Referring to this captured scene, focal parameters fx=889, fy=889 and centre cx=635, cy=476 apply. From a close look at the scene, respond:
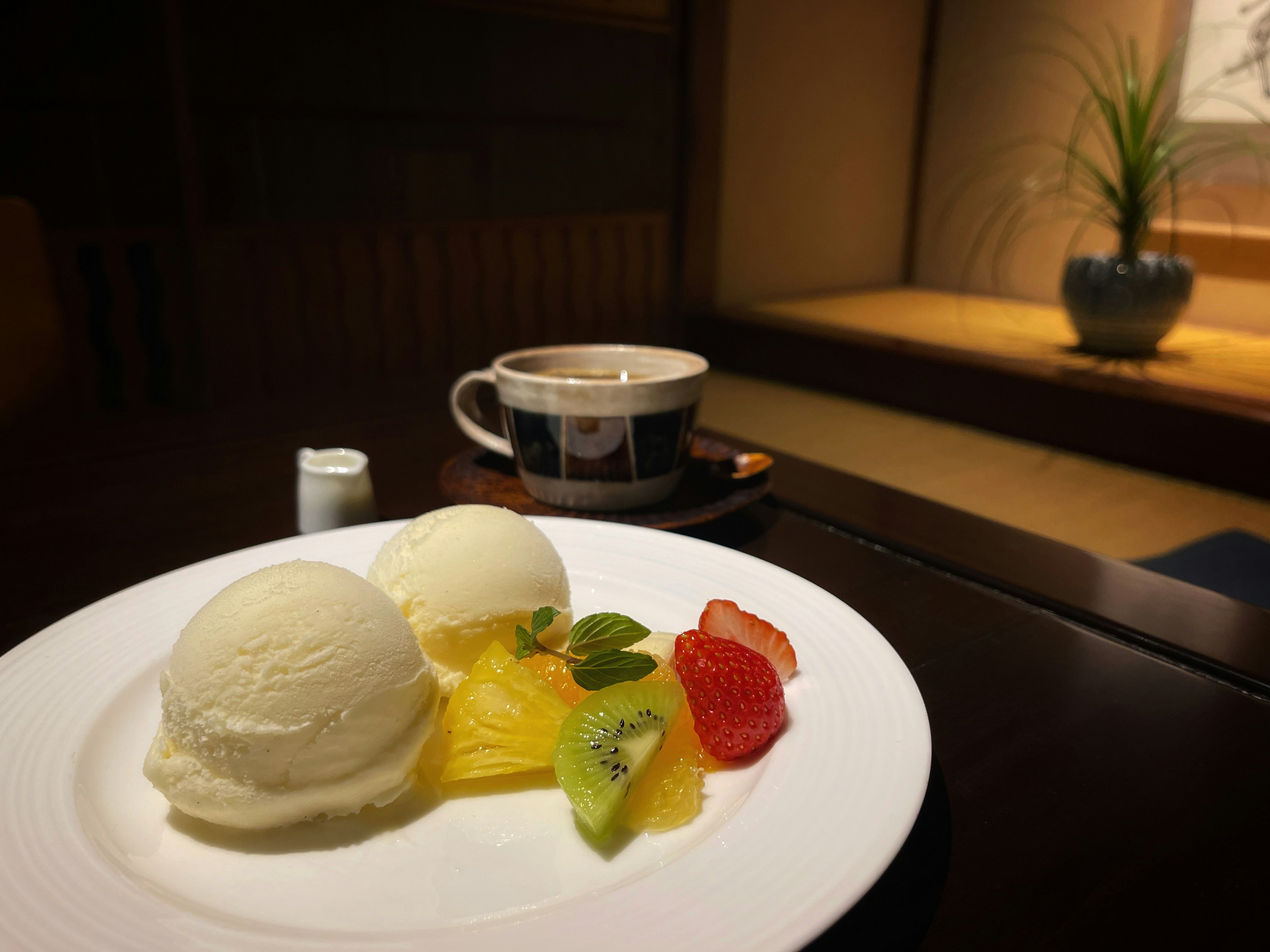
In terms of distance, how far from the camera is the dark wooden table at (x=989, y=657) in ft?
1.52

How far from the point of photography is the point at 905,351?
3.21 m

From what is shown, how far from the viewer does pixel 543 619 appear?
2.06 ft

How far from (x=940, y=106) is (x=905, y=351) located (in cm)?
216

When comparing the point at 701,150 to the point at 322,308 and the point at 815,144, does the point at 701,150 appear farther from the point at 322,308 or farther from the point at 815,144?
the point at 322,308

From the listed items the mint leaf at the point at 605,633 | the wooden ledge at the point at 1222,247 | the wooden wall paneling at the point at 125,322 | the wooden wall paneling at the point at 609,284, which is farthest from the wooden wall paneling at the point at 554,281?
the mint leaf at the point at 605,633

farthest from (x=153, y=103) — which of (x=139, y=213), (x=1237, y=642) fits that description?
(x=1237, y=642)

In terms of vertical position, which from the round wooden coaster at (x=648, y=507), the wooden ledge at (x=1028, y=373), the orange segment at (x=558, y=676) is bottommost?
the wooden ledge at (x=1028, y=373)

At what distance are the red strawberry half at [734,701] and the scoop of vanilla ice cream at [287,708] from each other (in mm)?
179

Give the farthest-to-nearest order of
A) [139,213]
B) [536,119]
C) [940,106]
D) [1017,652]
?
[940,106], [536,119], [139,213], [1017,652]

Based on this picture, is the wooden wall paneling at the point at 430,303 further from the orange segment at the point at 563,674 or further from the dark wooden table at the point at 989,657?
the orange segment at the point at 563,674

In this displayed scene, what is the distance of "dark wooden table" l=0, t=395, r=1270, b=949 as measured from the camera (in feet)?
1.52

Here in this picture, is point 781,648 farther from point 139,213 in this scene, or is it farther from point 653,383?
point 139,213

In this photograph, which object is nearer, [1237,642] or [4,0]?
[1237,642]

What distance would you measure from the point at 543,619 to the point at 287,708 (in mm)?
176
